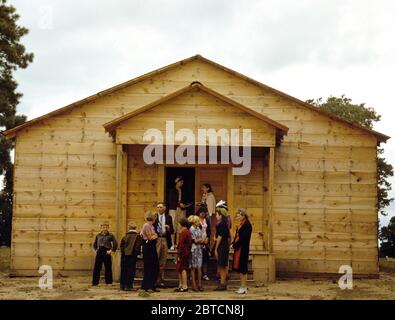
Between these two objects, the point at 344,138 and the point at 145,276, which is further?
the point at 344,138

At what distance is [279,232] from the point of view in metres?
19.8

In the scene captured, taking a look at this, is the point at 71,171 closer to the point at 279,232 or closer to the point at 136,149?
the point at 136,149

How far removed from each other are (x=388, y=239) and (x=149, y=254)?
27.3 m

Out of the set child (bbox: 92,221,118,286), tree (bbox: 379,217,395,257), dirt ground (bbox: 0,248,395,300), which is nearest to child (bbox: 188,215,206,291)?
dirt ground (bbox: 0,248,395,300)

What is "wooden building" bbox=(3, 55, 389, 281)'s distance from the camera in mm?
19625

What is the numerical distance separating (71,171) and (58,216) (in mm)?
1432

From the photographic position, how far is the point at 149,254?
1523 cm

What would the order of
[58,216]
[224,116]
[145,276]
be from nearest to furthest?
[145,276]
[224,116]
[58,216]

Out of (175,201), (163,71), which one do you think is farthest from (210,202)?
(163,71)

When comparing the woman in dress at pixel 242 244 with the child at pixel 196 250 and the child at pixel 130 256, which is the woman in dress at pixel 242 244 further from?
the child at pixel 130 256

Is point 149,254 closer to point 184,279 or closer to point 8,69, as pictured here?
point 184,279

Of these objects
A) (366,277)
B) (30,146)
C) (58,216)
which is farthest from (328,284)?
(30,146)

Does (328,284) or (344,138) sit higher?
(344,138)

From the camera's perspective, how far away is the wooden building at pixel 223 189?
1962 cm
